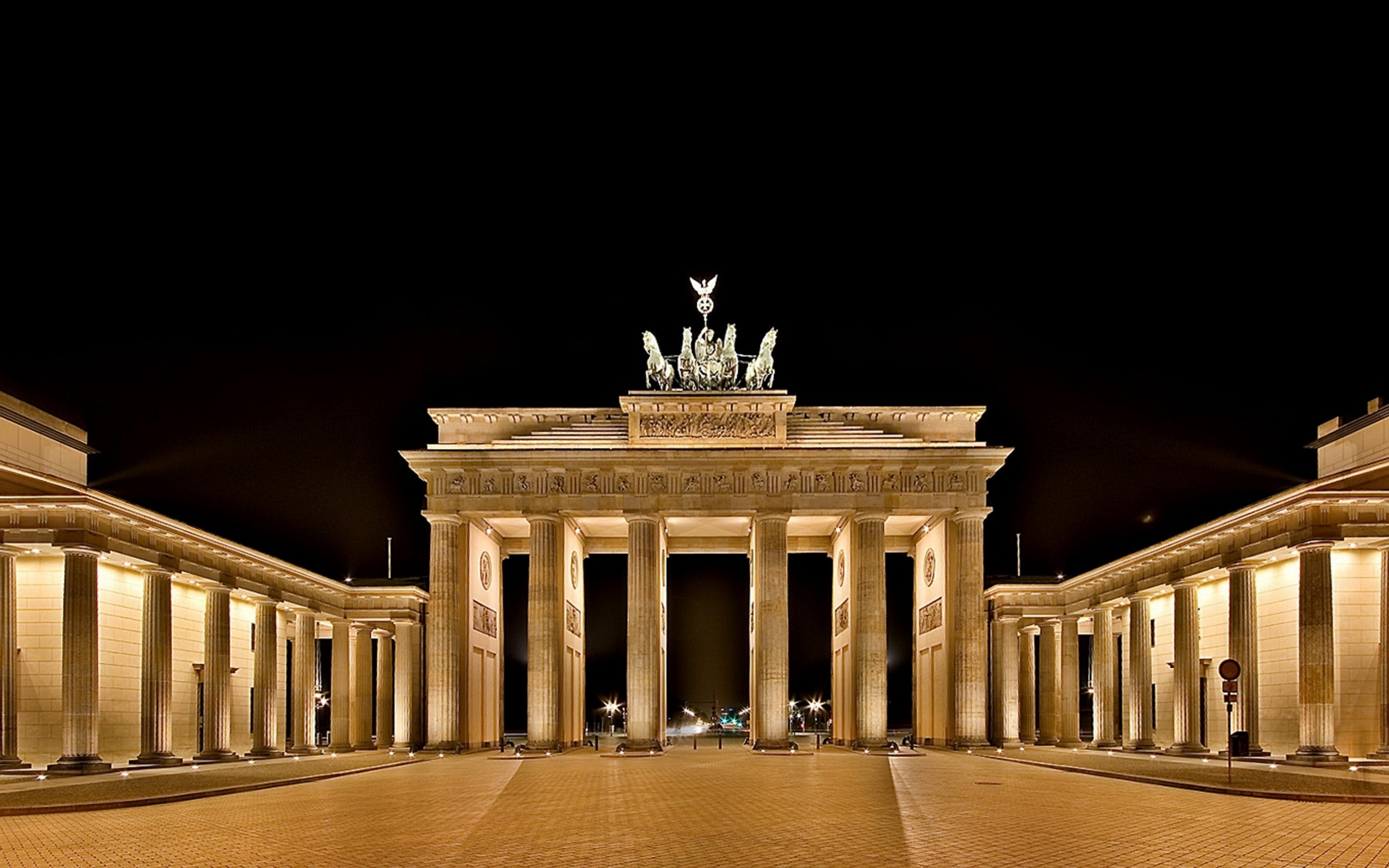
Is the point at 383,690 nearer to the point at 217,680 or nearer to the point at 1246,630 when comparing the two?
the point at 217,680

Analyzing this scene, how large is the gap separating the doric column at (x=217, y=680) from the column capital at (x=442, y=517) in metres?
8.69

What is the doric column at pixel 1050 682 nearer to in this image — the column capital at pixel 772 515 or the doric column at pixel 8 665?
the column capital at pixel 772 515

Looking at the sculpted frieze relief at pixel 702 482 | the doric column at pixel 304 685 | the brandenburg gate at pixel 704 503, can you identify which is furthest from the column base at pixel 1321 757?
the doric column at pixel 304 685

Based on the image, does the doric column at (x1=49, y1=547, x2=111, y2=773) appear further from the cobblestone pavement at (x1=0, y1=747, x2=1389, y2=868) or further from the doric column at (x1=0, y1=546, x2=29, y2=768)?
the cobblestone pavement at (x1=0, y1=747, x2=1389, y2=868)

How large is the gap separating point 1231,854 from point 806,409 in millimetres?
38742

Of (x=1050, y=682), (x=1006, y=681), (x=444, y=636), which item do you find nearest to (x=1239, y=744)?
(x=1006, y=681)

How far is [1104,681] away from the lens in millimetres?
57719

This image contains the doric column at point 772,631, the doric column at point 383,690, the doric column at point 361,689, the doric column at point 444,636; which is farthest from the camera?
the doric column at point 383,690

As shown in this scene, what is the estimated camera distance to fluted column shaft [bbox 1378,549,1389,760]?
3569 cm

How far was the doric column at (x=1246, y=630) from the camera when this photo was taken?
4006cm

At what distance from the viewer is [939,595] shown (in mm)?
55438

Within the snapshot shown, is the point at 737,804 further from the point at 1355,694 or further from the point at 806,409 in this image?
the point at 806,409

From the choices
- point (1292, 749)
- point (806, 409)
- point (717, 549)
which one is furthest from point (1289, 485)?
point (717, 549)

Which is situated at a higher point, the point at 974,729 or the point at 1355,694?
the point at 1355,694
